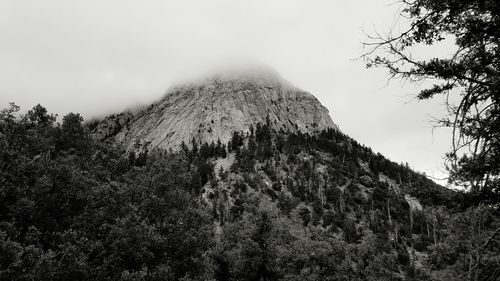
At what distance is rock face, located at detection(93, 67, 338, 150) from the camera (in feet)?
468

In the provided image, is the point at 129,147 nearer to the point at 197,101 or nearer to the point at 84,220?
the point at 197,101

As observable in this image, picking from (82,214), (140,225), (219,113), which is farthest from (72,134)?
(219,113)

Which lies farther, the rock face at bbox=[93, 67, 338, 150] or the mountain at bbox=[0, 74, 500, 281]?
the rock face at bbox=[93, 67, 338, 150]

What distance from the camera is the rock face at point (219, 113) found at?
14250 cm

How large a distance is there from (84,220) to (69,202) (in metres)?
1.51

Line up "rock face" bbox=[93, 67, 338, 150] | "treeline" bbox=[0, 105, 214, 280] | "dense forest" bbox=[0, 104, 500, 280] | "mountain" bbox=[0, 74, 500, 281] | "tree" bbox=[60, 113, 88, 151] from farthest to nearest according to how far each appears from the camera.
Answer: "rock face" bbox=[93, 67, 338, 150]
"tree" bbox=[60, 113, 88, 151]
"treeline" bbox=[0, 105, 214, 280]
"mountain" bbox=[0, 74, 500, 281]
"dense forest" bbox=[0, 104, 500, 280]

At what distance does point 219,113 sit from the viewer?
148625 millimetres

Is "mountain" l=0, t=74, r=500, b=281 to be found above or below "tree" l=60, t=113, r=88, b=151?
below

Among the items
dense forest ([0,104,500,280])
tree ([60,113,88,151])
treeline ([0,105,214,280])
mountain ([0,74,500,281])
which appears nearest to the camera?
dense forest ([0,104,500,280])

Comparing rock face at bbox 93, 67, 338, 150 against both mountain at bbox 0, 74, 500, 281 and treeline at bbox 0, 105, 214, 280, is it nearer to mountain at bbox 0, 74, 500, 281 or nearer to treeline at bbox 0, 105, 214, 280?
mountain at bbox 0, 74, 500, 281

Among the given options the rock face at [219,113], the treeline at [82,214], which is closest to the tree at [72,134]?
the treeline at [82,214]

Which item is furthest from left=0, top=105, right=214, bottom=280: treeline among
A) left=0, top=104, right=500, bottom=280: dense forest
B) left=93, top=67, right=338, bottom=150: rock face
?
left=93, top=67, right=338, bottom=150: rock face

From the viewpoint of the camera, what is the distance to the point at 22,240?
17.1m

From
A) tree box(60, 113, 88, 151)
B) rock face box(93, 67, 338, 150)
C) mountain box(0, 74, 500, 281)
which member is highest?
rock face box(93, 67, 338, 150)
